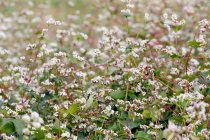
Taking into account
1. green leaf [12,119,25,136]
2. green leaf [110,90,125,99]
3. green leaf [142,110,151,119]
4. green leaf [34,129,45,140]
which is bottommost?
green leaf [34,129,45,140]

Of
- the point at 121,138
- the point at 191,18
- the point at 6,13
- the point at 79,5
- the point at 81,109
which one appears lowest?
the point at 121,138

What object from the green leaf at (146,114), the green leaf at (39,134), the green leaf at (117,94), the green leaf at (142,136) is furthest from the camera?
the green leaf at (117,94)

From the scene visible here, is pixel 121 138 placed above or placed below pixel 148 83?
below

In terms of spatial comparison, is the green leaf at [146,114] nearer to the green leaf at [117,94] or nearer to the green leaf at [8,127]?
the green leaf at [117,94]

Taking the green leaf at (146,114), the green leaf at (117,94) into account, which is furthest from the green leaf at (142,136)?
the green leaf at (117,94)

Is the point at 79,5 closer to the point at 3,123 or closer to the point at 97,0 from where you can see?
the point at 97,0

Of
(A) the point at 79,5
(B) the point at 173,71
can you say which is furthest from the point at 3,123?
(A) the point at 79,5

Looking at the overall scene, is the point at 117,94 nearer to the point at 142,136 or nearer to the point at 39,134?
the point at 142,136

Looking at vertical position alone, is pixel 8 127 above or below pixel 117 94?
below

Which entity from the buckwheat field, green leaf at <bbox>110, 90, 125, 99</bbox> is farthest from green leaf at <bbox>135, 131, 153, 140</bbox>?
green leaf at <bbox>110, 90, 125, 99</bbox>

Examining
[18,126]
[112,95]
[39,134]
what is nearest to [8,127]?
[18,126]

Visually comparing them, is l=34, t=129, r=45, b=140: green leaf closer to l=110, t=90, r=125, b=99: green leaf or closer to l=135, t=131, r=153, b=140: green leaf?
l=135, t=131, r=153, b=140: green leaf
